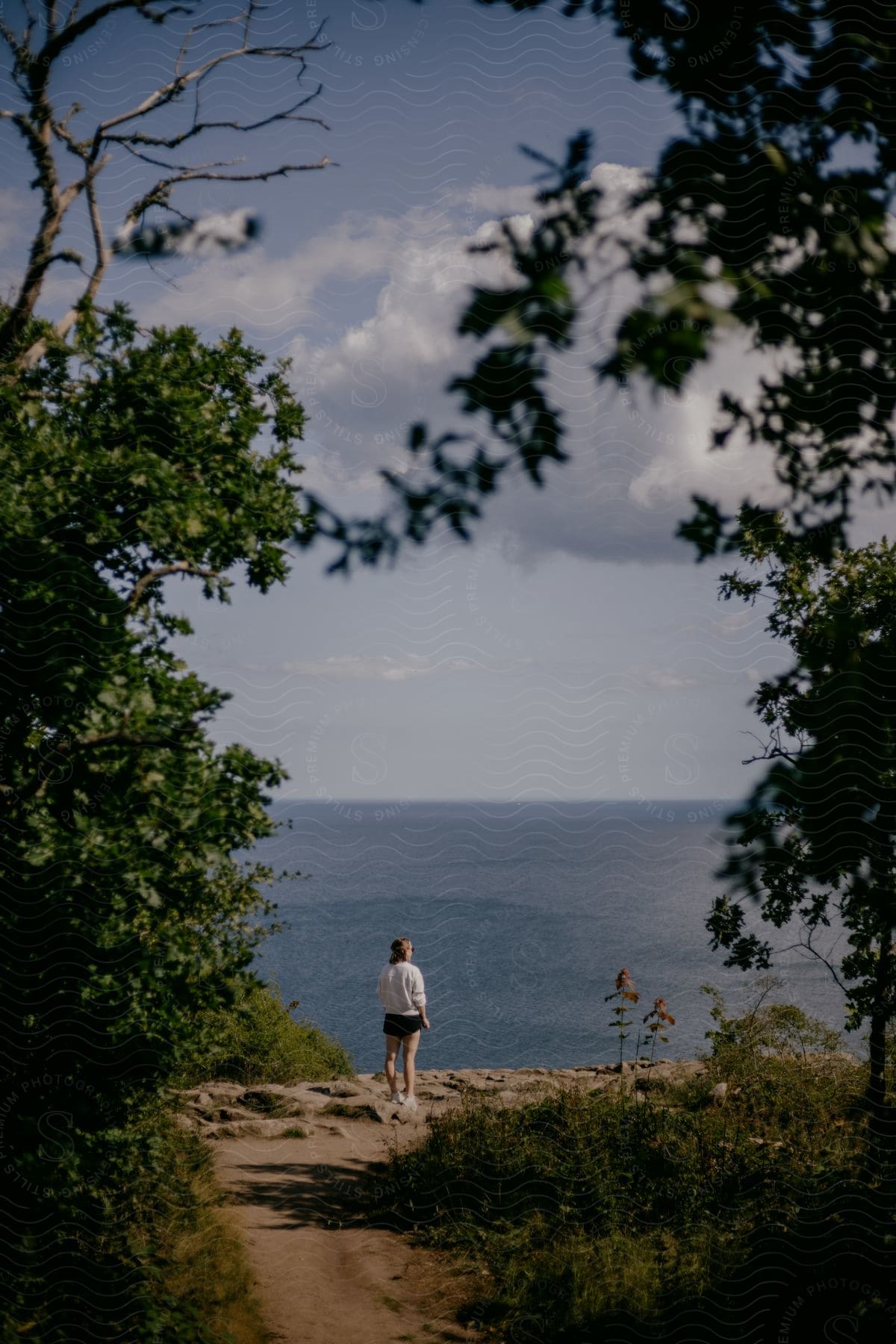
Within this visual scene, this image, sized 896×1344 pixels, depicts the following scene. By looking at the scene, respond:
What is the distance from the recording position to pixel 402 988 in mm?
10828

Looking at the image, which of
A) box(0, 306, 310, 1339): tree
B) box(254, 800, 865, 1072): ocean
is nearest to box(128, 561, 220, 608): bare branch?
box(0, 306, 310, 1339): tree

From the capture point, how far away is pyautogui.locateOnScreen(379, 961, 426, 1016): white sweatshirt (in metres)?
10.8

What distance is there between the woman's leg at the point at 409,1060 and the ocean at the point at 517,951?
2.36 metres

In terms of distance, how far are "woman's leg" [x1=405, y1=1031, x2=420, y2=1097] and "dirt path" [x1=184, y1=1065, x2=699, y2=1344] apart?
0.98 ft

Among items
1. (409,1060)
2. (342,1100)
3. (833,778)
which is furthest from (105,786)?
(342,1100)

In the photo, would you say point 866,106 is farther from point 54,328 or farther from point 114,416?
point 54,328

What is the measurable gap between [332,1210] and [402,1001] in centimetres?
239

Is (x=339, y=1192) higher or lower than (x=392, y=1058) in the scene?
lower

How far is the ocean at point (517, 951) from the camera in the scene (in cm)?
4331

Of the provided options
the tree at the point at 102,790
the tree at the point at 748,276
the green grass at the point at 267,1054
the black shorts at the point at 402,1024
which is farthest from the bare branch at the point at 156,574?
the green grass at the point at 267,1054

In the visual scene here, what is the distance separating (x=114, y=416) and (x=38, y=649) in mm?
1763

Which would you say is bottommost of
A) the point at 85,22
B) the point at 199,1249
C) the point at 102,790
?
the point at 199,1249

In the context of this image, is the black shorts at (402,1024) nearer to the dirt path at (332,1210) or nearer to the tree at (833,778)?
the dirt path at (332,1210)

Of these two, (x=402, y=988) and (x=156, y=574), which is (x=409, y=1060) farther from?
(x=156, y=574)
